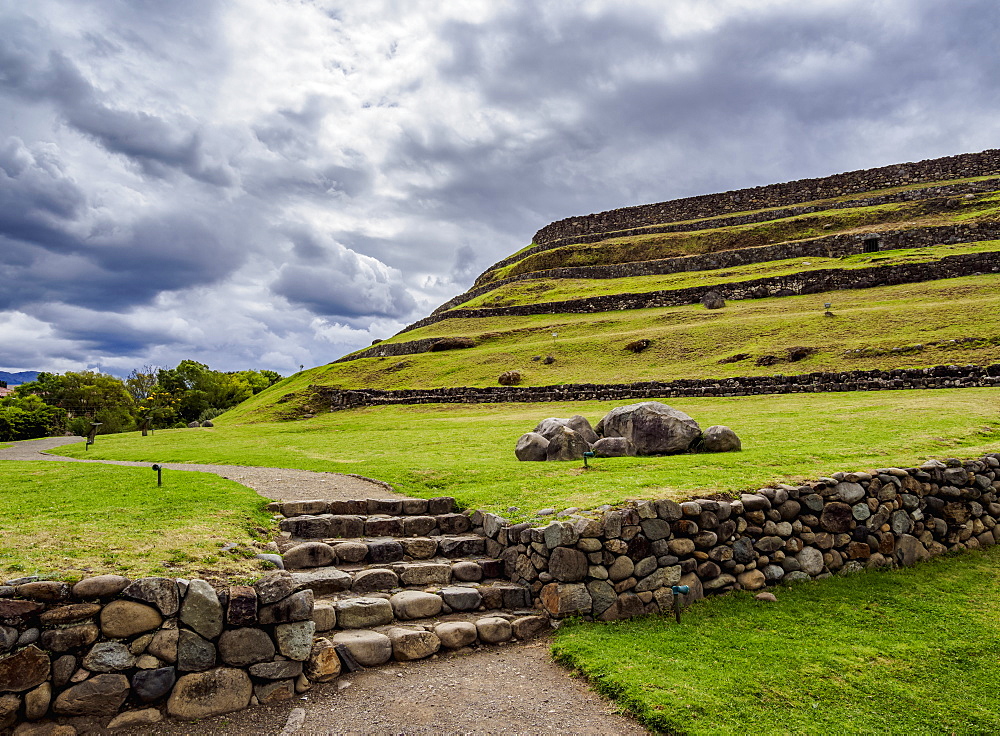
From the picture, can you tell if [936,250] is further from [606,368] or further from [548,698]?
[548,698]

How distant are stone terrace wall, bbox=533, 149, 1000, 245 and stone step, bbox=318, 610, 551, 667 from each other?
76.0m

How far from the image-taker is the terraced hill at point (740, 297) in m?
31.8

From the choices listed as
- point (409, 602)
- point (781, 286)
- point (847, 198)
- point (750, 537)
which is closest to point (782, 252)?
point (781, 286)

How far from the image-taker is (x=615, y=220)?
81.4 m

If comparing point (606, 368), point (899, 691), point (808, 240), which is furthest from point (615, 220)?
point (899, 691)

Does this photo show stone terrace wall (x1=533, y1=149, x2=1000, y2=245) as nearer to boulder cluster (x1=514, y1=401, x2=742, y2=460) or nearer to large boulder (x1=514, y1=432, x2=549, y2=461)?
boulder cluster (x1=514, y1=401, x2=742, y2=460)

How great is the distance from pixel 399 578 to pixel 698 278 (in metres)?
52.6

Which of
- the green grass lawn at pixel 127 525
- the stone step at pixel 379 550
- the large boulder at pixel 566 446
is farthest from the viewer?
the large boulder at pixel 566 446

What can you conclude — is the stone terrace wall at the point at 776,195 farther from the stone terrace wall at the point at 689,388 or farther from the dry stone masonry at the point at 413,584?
the dry stone masonry at the point at 413,584

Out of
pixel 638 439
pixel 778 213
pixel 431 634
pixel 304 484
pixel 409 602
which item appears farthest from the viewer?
pixel 778 213

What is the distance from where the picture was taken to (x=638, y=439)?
14727mm

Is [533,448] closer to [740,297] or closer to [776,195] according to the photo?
[740,297]

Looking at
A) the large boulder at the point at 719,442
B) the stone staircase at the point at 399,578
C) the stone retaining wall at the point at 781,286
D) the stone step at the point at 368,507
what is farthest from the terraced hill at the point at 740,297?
the stone staircase at the point at 399,578

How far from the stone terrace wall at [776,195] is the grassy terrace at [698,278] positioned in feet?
64.4
